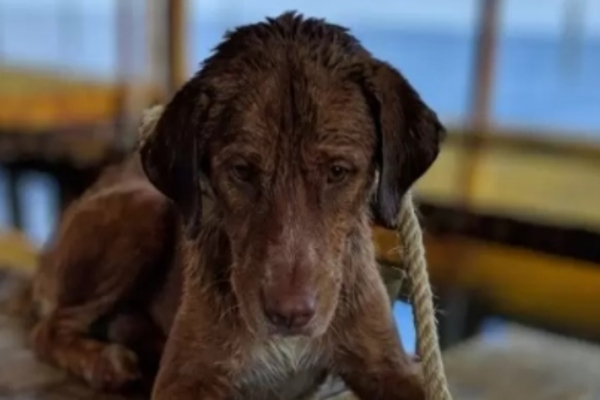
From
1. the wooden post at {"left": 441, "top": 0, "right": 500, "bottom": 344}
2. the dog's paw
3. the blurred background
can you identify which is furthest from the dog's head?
the wooden post at {"left": 441, "top": 0, "right": 500, "bottom": 344}

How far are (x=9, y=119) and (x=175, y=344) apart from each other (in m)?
2.79

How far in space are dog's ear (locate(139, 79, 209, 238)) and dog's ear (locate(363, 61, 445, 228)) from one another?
6.9 inches

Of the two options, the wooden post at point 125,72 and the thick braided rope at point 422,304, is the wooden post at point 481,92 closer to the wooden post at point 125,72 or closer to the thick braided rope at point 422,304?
the wooden post at point 125,72

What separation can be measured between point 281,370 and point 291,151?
11.6 inches

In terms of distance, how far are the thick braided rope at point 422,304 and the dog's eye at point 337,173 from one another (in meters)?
0.09

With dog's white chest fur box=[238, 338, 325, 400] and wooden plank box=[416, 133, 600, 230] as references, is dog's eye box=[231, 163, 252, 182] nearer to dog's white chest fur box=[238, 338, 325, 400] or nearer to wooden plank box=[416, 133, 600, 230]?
dog's white chest fur box=[238, 338, 325, 400]

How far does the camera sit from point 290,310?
1.02 metres

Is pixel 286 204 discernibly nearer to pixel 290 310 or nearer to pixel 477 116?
pixel 290 310

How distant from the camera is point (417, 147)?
113 cm

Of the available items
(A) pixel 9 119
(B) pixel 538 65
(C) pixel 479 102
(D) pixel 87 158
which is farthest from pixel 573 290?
(B) pixel 538 65

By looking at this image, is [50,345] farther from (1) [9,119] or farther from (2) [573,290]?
A: (1) [9,119]

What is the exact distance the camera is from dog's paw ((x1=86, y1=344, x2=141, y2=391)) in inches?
54.1

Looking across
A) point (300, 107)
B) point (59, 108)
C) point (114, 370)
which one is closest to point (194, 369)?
point (114, 370)

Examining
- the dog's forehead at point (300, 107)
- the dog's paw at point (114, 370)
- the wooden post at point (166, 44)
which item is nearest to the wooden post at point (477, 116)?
the wooden post at point (166, 44)
